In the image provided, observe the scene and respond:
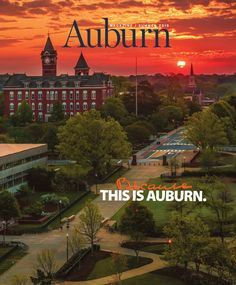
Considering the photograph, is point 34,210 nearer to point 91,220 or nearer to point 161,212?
point 161,212

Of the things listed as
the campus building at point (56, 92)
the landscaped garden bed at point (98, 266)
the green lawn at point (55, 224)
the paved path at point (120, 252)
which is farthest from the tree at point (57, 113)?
the landscaped garden bed at point (98, 266)

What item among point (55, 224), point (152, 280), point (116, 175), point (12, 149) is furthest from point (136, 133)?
point (152, 280)

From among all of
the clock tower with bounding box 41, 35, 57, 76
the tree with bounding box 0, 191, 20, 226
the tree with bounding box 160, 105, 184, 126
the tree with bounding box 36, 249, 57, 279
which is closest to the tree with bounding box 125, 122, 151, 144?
the tree with bounding box 160, 105, 184, 126

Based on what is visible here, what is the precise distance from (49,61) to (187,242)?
130376mm

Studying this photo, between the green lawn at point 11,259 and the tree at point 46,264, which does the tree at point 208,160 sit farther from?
the tree at point 46,264

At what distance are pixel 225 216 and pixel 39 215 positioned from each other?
1640 cm

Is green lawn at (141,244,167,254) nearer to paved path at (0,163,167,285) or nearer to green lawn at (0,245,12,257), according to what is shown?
paved path at (0,163,167,285)

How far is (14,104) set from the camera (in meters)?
156

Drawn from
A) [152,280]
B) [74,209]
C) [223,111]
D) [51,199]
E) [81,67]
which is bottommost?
[152,280]

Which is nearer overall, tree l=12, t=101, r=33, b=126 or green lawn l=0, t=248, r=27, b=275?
green lawn l=0, t=248, r=27, b=275

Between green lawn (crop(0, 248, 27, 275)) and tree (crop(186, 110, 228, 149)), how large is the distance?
52414 millimetres

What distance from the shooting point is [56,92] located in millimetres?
153125

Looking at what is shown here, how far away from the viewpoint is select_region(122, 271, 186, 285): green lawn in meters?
38.1

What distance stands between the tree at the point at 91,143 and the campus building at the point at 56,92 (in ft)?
236
